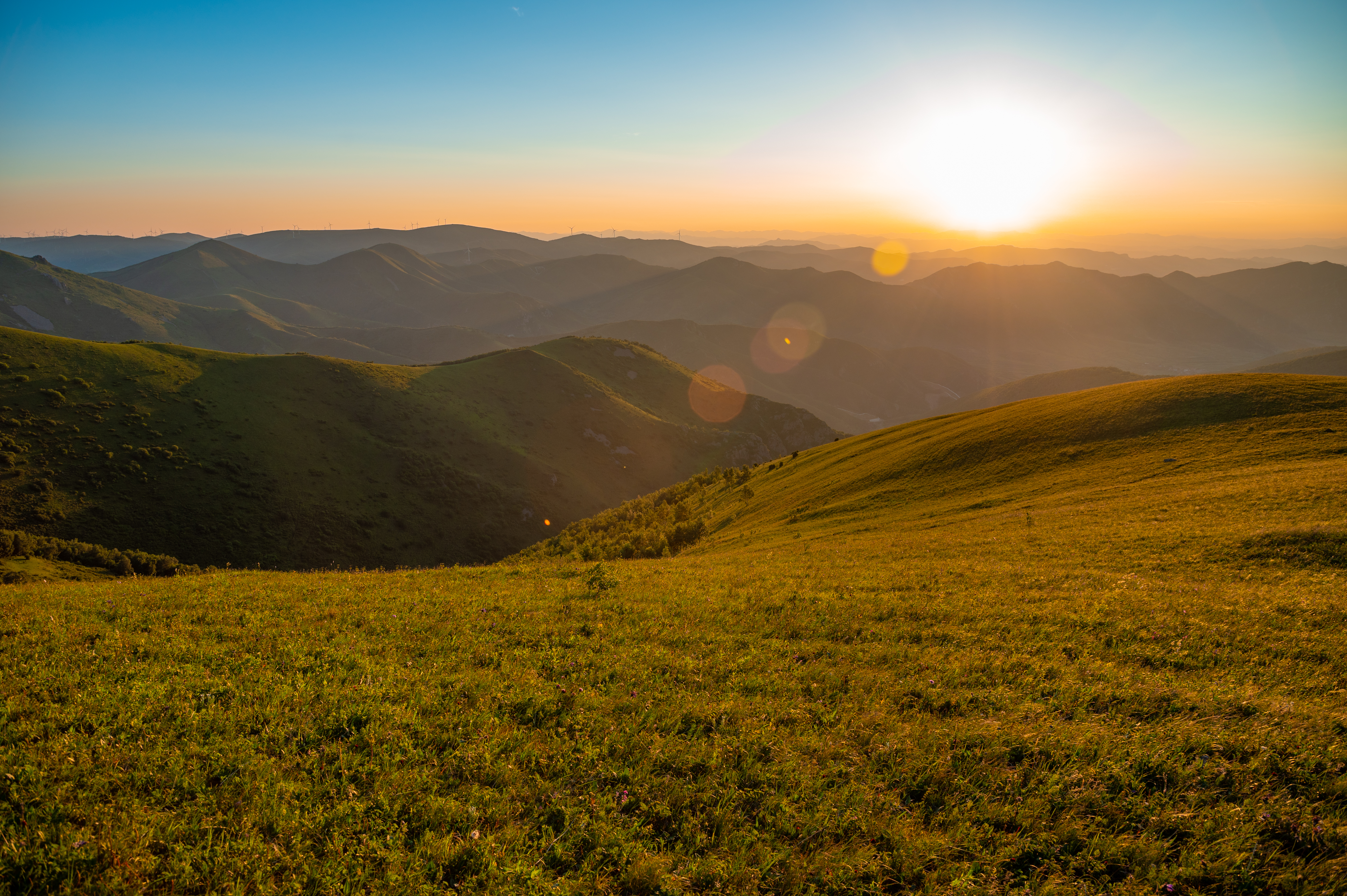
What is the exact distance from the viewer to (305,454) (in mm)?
93562

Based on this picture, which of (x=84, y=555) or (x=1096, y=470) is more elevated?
(x=1096, y=470)

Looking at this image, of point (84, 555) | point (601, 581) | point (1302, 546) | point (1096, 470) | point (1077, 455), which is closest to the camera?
point (1302, 546)

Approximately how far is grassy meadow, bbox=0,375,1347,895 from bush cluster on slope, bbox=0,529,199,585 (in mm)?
42097

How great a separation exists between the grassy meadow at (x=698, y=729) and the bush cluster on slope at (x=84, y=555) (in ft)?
138

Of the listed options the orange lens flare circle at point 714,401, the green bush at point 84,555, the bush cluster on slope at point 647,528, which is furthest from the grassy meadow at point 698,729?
the orange lens flare circle at point 714,401

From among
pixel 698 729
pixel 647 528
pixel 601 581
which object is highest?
pixel 698 729

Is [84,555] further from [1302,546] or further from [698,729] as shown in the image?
[1302,546]

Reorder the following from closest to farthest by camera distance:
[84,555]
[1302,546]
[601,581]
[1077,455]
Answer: [1302,546] → [601,581] → [1077,455] → [84,555]

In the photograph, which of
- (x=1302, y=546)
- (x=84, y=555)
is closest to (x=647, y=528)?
(x=1302, y=546)

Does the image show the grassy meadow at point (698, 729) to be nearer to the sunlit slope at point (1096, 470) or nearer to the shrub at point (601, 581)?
the shrub at point (601, 581)

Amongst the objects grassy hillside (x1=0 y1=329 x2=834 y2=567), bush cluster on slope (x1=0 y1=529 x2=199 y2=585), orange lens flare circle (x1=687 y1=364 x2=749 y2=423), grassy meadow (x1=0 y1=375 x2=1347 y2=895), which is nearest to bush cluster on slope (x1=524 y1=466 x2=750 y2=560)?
grassy meadow (x1=0 y1=375 x2=1347 y2=895)

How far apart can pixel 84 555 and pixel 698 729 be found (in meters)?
64.9

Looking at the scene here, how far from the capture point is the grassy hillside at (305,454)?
2753 inches

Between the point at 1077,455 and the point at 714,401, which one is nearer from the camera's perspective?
the point at 1077,455
